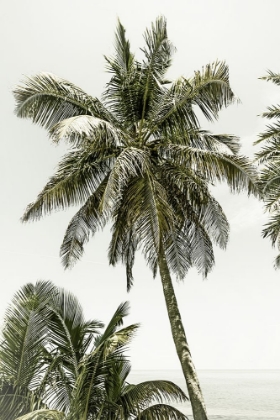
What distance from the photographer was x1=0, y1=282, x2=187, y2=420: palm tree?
8.13 metres

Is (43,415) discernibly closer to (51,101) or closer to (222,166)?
(222,166)

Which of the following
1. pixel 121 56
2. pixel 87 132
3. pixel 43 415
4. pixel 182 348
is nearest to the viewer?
pixel 43 415

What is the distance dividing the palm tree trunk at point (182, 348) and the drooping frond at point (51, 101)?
13.2 ft

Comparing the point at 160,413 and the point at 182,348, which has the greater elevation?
the point at 182,348

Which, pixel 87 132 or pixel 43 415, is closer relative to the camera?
→ pixel 43 415

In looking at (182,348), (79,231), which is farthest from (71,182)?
(182,348)

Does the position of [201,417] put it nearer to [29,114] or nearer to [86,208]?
[86,208]

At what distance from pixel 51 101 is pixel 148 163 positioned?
2.78 metres

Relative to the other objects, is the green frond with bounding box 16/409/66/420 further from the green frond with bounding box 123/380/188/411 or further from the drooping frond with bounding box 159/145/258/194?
the drooping frond with bounding box 159/145/258/194

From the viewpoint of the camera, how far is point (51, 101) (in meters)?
10.2

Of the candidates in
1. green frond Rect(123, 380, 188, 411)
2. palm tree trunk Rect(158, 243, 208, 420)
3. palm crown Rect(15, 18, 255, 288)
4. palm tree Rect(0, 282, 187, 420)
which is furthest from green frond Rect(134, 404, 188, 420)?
palm crown Rect(15, 18, 255, 288)

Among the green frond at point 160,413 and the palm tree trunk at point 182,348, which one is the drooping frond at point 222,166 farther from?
the green frond at point 160,413

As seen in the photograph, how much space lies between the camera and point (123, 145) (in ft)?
34.2

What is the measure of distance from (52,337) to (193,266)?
434cm
